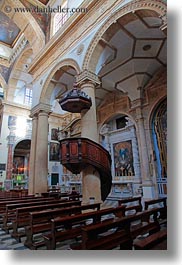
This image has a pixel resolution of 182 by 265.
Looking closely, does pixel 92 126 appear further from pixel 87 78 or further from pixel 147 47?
pixel 147 47

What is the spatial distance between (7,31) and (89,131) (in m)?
12.6

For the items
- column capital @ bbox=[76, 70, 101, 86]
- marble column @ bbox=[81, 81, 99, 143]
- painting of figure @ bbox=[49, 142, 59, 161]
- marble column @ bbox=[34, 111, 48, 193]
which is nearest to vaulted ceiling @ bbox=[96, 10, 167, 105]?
column capital @ bbox=[76, 70, 101, 86]

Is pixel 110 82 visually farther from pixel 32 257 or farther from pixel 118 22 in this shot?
pixel 32 257

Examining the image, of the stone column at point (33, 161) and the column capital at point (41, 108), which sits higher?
the column capital at point (41, 108)

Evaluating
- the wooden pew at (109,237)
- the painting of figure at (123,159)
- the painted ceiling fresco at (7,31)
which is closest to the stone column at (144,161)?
the painting of figure at (123,159)

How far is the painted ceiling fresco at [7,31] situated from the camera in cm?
1219

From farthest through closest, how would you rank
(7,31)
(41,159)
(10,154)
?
(10,154), (7,31), (41,159)

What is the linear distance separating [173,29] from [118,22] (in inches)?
114

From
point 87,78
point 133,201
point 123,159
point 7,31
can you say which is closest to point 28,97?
point 7,31

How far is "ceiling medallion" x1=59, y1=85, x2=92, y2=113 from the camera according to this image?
4.93 meters

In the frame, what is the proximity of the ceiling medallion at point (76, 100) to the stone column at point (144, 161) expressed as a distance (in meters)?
4.29

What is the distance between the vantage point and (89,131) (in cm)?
522

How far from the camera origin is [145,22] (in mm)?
5863

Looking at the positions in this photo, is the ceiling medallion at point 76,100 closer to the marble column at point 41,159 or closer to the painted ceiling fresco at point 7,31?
the marble column at point 41,159
